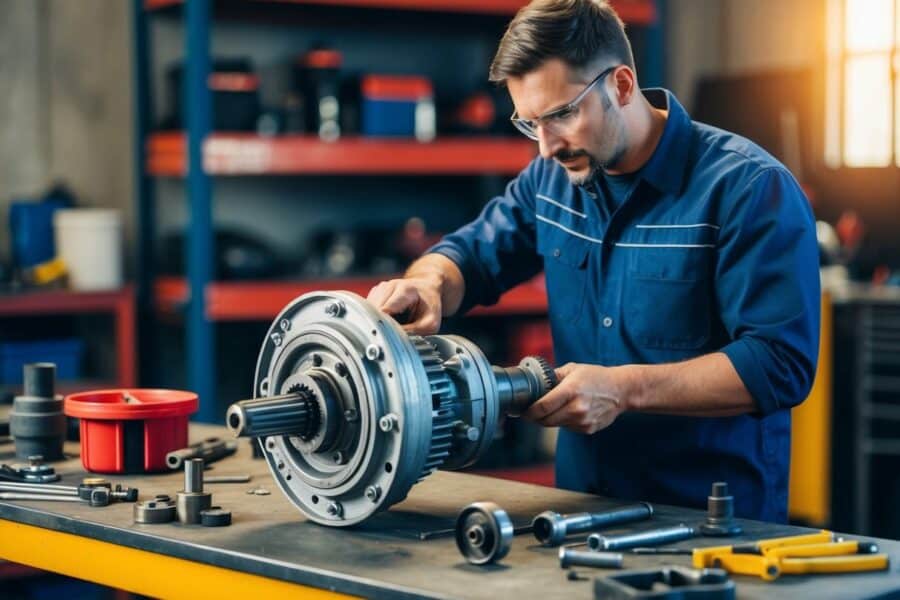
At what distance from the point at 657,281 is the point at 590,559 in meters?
0.70

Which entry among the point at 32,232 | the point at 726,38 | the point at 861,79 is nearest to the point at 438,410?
the point at 32,232

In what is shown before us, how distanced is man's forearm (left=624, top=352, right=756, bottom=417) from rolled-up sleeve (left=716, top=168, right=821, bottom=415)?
17 millimetres

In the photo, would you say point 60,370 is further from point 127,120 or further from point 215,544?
point 215,544

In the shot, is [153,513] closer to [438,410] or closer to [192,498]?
[192,498]

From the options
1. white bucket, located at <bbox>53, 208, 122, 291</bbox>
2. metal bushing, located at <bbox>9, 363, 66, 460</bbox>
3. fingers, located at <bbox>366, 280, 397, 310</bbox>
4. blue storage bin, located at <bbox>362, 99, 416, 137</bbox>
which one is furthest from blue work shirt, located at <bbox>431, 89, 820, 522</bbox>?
white bucket, located at <bbox>53, 208, 122, 291</bbox>

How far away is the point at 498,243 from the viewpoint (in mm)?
2502

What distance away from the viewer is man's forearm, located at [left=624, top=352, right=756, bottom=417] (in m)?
1.95

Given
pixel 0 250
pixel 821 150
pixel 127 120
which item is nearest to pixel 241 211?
pixel 127 120

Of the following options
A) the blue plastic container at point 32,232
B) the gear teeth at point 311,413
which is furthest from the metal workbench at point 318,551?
the blue plastic container at point 32,232

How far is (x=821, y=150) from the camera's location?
5.53 m

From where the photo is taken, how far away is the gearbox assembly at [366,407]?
5.58ft

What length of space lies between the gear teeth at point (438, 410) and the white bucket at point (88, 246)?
2716 mm

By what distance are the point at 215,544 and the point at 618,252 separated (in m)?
0.90

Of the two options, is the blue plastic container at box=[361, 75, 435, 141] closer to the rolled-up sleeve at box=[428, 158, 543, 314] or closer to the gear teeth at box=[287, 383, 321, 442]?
the rolled-up sleeve at box=[428, 158, 543, 314]
